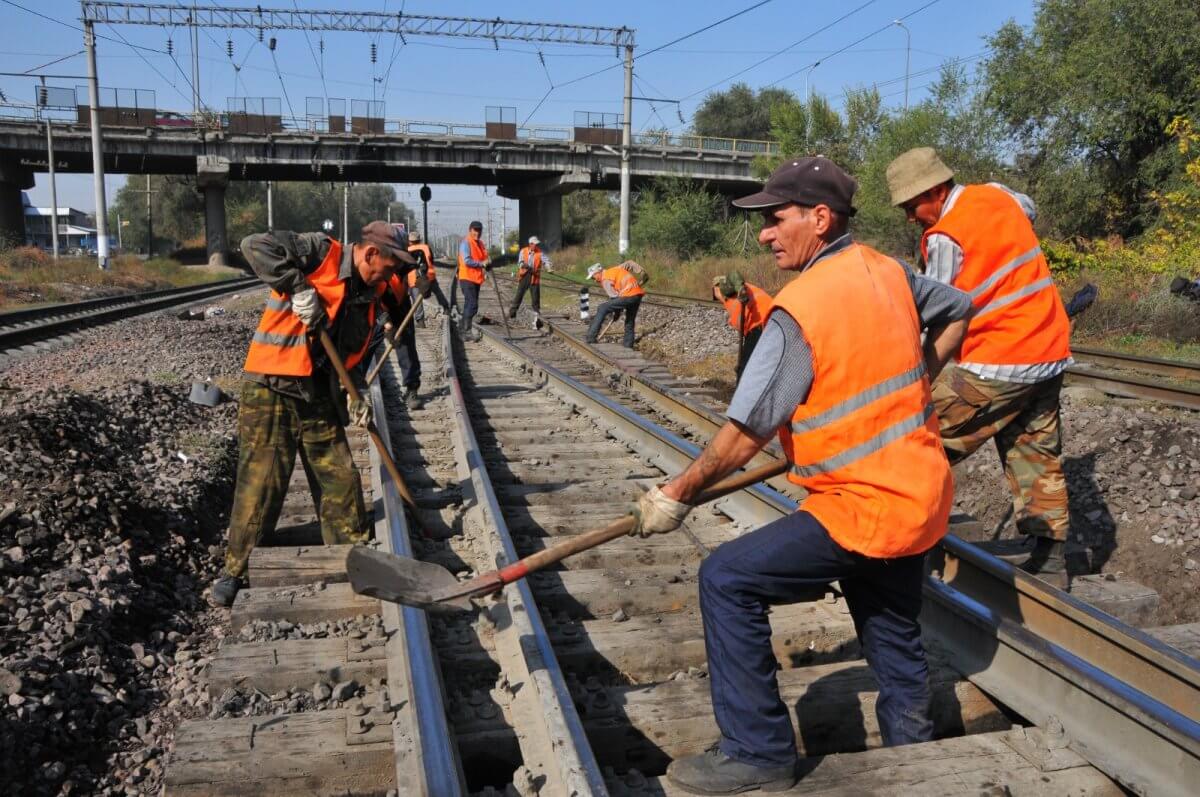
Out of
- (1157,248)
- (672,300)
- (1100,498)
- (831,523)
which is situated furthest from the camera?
(672,300)

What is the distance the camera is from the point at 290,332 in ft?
15.0

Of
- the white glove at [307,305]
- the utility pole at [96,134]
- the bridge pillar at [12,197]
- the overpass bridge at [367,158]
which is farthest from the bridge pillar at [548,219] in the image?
the white glove at [307,305]

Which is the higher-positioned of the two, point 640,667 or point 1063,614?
point 1063,614

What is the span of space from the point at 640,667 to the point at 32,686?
2.21 metres

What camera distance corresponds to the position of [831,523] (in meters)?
2.59

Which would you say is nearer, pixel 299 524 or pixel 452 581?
pixel 452 581

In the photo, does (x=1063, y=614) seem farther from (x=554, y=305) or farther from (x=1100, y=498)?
(x=554, y=305)

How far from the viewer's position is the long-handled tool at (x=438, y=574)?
2.95 meters

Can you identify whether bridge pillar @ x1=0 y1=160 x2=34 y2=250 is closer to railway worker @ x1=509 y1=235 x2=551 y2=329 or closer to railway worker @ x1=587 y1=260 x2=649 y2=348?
railway worker @ x1=509 y1=235 x2=551 y2=329

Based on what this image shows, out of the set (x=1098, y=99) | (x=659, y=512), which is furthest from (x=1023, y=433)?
(x=1098, y=99)

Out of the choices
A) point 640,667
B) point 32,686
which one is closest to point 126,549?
point 32,686

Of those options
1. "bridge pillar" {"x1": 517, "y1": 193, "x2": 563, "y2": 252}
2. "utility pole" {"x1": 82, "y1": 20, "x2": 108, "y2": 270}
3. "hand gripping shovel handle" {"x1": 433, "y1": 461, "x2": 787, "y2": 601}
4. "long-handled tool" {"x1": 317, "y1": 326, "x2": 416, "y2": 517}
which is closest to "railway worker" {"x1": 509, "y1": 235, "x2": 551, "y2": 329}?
"long-handled tool" {"x1": 317, "y1": 326, "x2": 416, "y2": 517}

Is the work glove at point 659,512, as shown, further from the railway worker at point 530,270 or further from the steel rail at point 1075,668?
the railway worker at point 530,270

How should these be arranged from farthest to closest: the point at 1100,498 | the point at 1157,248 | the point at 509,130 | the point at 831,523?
the point at 509,130, the point at 1157,248, the point at 1100,498, the point at 831,523
